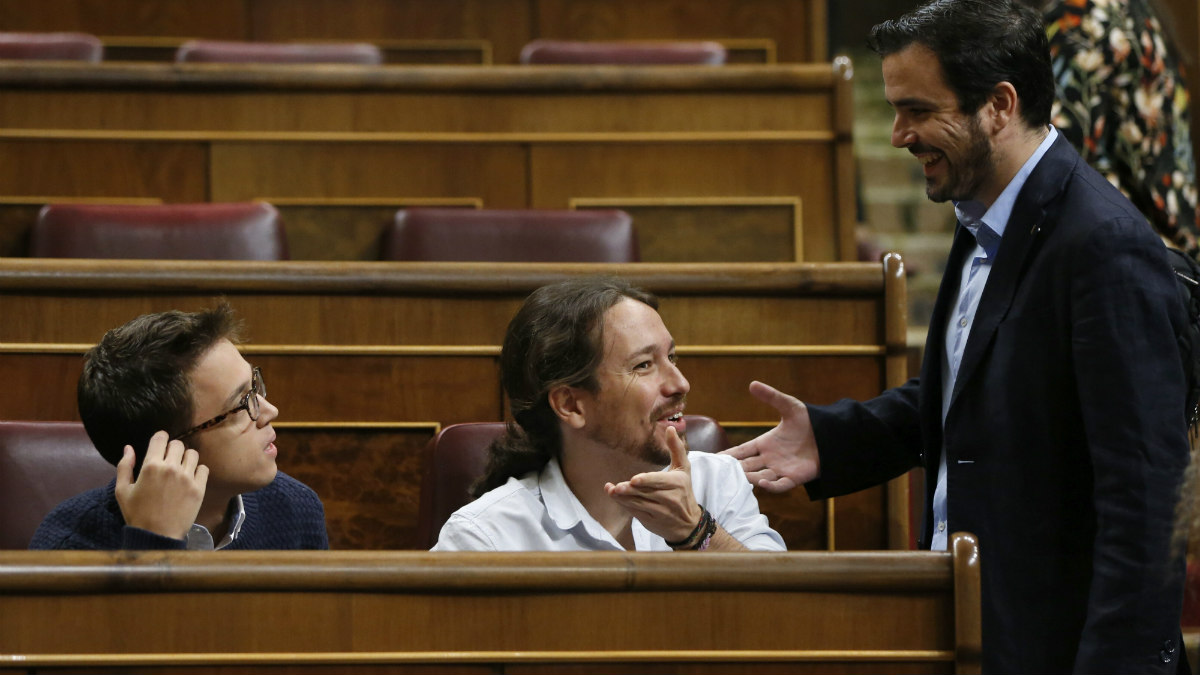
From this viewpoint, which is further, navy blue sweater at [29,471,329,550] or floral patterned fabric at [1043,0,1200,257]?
floral patterned fabric at [1043,0,1200,257]

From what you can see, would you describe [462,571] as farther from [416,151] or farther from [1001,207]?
[416,151]

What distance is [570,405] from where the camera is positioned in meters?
0.84

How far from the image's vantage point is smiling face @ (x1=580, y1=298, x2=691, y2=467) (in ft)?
2.70

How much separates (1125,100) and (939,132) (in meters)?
0.59

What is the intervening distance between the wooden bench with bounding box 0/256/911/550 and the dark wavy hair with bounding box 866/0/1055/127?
0.95 ft

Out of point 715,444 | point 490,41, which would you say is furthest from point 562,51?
point 715,444

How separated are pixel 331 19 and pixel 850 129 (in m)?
0.95

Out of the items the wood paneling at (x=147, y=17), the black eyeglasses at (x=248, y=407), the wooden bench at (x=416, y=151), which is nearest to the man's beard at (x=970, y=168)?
the black eyeglasses at (x=248, y=407)

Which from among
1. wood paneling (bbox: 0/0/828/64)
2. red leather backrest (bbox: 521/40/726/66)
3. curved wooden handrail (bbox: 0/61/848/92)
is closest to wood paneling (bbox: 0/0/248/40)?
wood paneling (bbox: 0/0/828/64)

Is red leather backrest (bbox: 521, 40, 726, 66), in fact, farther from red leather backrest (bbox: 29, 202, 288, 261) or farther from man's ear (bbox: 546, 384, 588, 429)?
man's ear (bbox: 546, 384, 588, 429)

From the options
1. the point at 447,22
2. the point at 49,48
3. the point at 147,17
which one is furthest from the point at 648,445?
the point at 147,17

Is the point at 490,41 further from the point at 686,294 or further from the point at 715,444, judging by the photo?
the point at 715,444

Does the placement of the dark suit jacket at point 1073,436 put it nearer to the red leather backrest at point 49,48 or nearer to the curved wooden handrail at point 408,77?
the curved wooden handrail at point 408,77

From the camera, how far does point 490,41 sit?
2070 mm
